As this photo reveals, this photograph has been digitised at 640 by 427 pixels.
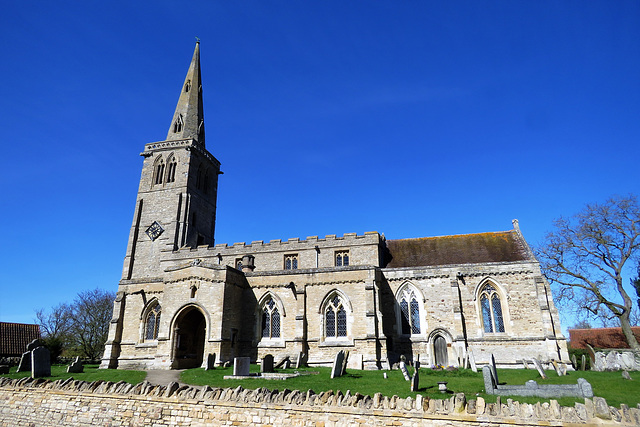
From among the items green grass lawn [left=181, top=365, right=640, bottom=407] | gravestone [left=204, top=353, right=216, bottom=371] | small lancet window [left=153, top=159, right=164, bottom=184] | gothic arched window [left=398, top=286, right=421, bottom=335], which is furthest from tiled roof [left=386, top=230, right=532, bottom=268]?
small lancet window [left=153, top=159, right=164, bottom=184]

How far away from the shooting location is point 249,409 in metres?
10.0

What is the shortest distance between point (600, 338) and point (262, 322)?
31051mm

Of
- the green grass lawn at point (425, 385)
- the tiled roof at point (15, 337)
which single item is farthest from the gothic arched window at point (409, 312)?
the tiled roof at point (15, 337)

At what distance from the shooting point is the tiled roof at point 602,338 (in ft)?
113

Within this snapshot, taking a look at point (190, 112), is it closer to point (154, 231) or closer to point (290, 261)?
point (154, 231)

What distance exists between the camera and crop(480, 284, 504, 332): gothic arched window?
2386cm

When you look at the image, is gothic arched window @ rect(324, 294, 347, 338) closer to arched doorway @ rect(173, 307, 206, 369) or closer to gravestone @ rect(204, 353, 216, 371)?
gravestone @ rect(204, 353, 216, 371)

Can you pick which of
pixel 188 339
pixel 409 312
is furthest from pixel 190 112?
pixel 409 312

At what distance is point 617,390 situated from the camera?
12.7 metres

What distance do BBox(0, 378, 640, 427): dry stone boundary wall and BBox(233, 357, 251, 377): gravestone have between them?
5153 millimetres

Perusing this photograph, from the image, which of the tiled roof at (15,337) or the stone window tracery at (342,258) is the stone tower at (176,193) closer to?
the tiled roof at (15,337)

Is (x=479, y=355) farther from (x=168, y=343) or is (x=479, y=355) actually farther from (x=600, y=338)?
(x=600, y=338)

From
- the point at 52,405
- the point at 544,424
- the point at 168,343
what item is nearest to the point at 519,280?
the point at 544,424

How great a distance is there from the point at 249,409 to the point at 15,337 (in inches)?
1342
